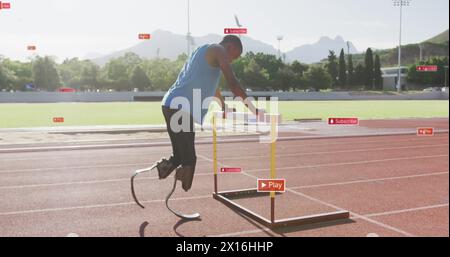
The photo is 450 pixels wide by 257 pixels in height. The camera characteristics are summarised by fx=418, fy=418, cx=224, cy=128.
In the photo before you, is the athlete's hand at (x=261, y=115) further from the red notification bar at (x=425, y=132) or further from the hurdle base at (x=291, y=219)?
the red notification bar at (x=425, y=132)

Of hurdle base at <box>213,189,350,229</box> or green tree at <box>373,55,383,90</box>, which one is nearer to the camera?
hurdle base at <box>213,189,350,229</box>

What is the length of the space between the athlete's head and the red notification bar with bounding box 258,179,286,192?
54.1 inches

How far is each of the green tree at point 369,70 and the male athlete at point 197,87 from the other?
88132 millimetres

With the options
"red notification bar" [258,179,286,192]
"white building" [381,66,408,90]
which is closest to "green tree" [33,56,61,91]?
"red notification bar" [258,179,286,192]

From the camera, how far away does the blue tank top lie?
4383 millimetres

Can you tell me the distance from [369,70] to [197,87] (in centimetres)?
8942

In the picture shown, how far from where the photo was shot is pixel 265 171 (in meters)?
A: 8.50

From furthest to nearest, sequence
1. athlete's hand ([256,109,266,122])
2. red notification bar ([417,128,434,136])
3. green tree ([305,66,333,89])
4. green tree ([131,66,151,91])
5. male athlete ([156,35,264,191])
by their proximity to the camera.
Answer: green tree ([305,66,333,89]), green tree ([131,66,151,91]), red notification bar ([417,128,434,136]), male athlete ([156,35,264,191]), athlete's hand ([256,109,266,122])

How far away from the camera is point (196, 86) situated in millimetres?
4426

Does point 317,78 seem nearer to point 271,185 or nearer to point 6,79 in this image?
point 6,79

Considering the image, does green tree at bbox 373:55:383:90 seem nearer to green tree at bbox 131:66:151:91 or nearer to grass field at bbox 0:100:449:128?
green tree at bbox 131:66:151:91

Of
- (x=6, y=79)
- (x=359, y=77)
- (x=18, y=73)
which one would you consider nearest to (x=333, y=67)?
(x=359, y=77)
